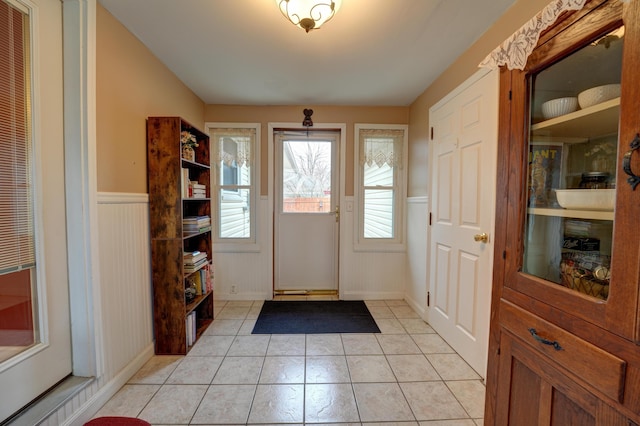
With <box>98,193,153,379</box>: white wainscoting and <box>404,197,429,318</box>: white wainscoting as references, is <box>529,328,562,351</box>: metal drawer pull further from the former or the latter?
<box>98,193,153,379</box>: white wainscoting

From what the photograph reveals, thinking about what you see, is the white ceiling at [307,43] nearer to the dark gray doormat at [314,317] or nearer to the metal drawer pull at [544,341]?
the metal drawer pull at [544,341]

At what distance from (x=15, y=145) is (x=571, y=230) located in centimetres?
227

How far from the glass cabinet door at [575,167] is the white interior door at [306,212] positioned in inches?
94.4

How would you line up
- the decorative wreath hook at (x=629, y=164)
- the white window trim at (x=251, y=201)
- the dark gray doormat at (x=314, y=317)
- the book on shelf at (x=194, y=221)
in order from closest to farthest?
the decorative wreath hook at (x=629, y=164), the book on shelf at (x=194, y=221), the dark gray doormat at (x=314, y=317), the white window trim at (x=251, y=201)

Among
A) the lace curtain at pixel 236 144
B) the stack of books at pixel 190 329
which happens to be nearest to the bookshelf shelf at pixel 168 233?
A: the stack of books at pixel 190 329

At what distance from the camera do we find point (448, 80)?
2201 mm

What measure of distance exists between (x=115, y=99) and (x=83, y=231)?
0.83 m

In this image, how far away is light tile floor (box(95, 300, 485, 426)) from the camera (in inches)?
57.4

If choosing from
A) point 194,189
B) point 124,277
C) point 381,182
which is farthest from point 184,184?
point 381,182

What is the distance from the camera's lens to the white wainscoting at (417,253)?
8.63 feet

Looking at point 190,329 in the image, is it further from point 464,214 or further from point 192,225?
point 464,214

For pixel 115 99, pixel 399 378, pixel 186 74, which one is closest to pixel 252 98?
pixel 186 74

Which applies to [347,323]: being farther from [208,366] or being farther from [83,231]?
[83,231]

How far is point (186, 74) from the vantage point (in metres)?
2.34
